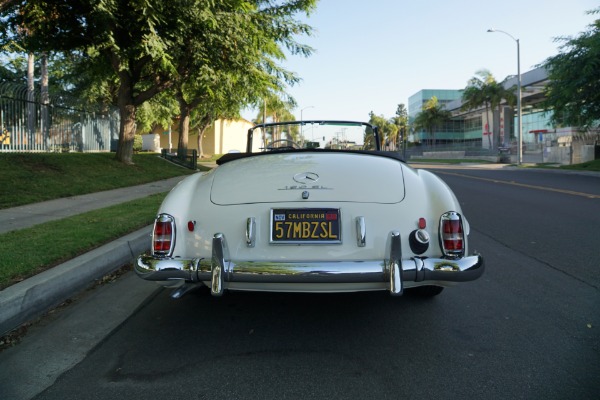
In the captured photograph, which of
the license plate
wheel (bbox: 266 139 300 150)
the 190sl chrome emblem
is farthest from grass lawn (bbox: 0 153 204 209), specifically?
the license plate

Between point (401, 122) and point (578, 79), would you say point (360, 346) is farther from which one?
point (401, 122)

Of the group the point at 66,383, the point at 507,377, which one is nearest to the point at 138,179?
the point at 66,383

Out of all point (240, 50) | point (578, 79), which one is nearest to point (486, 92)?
point (578, 79)

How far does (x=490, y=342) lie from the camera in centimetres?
316

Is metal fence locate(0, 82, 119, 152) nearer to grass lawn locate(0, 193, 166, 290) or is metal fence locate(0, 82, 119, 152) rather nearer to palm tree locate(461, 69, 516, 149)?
grass lawn locate(0, 193, 166, 290)

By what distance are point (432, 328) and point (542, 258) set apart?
→ 282 centimetres

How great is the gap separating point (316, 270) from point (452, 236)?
3.26 feet

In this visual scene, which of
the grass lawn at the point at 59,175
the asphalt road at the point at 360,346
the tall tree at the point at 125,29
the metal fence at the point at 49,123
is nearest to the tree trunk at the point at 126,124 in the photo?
the tall tree at the point at 125,29

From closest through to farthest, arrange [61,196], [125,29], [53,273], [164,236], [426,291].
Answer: [164,236] < [426,291] < [53,273] < [61,196] < [125,29]

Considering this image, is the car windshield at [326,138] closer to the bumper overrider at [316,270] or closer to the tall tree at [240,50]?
the bumper overrider at [316,270]

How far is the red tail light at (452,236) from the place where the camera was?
3.15m

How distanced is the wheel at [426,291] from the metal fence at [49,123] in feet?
47.5

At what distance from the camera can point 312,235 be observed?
306cm

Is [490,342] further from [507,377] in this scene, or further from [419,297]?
[419,297]
